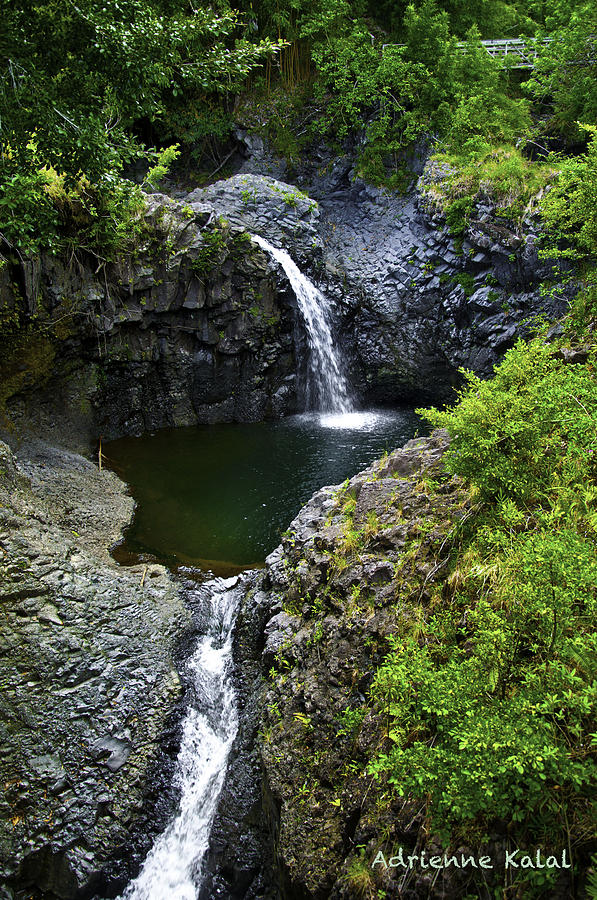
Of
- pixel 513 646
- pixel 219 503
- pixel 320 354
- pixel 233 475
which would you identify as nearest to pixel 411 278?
pixel 320 354

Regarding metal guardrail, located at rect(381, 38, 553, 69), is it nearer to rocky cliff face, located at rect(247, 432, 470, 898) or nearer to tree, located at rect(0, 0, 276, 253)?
tree, located at rect(0, 0, 276, 253)

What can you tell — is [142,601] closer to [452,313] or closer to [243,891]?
[243,891]

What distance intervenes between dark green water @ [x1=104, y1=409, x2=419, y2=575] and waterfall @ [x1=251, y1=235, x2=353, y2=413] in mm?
742

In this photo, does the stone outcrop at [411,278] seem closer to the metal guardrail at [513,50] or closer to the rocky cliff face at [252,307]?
the rocky cliff face at [252,307]

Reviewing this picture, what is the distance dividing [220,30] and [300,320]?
8.21 meters

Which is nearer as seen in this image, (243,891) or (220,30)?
(243,891)

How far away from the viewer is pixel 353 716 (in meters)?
4.09

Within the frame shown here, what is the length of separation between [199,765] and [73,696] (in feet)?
5.40

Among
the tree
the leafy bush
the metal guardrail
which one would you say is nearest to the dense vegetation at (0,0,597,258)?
the tree

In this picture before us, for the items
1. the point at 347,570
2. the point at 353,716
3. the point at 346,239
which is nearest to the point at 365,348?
the point at 346,239

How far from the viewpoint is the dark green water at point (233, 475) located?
8945 millimetres

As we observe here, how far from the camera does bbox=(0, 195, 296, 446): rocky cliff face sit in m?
11.1

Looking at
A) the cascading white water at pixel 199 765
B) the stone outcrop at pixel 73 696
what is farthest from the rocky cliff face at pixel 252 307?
the cascading white water at pixel 199 765

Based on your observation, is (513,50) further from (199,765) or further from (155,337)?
(199,765)
